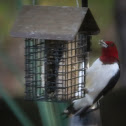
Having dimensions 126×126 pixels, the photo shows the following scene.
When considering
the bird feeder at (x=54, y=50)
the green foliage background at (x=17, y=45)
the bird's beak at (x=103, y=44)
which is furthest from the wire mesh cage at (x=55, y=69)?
the green foliage background at (x=17, y=45)

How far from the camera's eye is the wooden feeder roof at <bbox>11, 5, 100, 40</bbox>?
10.4ft

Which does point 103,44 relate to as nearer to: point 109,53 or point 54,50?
point 109,53

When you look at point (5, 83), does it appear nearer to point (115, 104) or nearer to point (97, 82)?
point (115, 104)

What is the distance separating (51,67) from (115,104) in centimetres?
284

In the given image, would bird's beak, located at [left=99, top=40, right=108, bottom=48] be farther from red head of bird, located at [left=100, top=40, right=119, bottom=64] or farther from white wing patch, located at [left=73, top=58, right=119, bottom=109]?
white wing patch, located at [left=73, top=58, right=119, bottom=109]

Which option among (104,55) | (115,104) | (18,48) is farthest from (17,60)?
(104,55)

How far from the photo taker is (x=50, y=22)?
3275mm

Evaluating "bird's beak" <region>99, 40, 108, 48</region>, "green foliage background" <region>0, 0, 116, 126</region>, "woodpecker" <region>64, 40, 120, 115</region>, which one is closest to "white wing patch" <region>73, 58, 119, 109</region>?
"woodpecker" <region>64, 40, 120, 115</region>

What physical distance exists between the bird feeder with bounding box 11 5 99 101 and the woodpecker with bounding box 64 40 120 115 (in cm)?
19

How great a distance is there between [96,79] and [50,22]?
688 millimetres

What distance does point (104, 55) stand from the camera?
3.79 m

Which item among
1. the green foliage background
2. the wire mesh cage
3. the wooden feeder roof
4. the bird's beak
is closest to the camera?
the wooden feeder roof

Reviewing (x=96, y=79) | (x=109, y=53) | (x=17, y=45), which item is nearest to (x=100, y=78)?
(x=96, y=79)

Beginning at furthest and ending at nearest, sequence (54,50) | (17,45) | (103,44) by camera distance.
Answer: (17,45) < (103,44) < (54,50)
